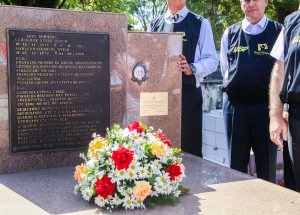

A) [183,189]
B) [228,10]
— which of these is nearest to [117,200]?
[183,189]

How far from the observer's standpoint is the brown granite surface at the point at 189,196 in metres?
2.47

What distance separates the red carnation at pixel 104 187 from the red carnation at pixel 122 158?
0.10m

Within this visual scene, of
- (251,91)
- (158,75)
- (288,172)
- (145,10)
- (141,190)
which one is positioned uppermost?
(145,10)

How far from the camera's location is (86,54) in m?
3.38

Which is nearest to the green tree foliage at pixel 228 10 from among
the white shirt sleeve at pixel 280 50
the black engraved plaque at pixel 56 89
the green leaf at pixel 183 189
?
the white shirt sleeve at pixel 280 50

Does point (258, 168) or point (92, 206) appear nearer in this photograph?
point (92, 206)

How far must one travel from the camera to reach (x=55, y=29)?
10.7 feet

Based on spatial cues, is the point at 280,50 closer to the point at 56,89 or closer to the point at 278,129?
the point at 278,129

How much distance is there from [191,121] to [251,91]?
606 millimetres

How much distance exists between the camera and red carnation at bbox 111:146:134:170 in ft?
8.00

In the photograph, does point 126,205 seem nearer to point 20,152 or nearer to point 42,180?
point 42,180

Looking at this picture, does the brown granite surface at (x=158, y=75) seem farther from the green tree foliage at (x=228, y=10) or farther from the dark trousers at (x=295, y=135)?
the green tree foliage at (x=228, y=10)

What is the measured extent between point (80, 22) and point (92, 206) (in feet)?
4.80

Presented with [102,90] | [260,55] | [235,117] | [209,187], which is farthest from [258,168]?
[102,90]
